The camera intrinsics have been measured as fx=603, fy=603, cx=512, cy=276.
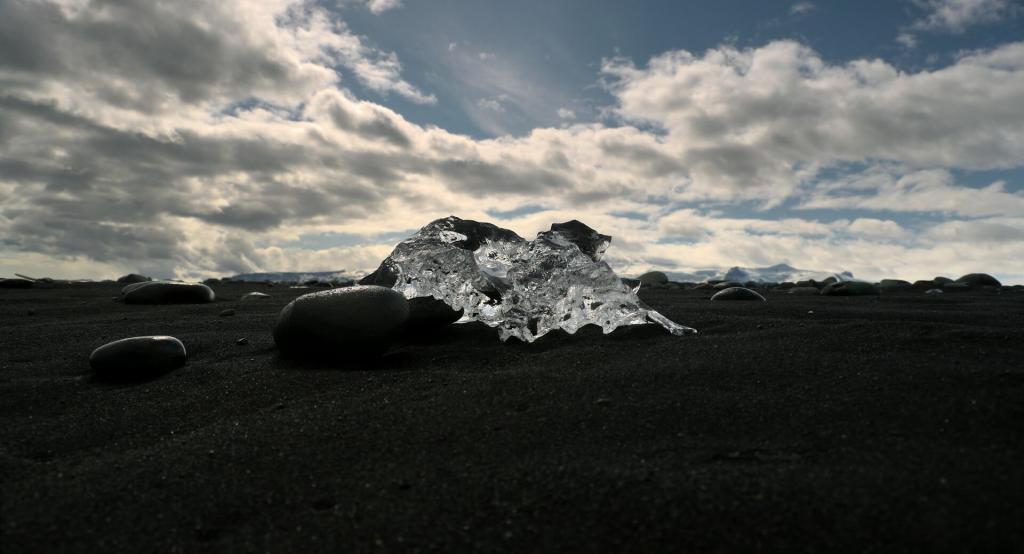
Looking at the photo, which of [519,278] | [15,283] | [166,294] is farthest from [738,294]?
[15,283]

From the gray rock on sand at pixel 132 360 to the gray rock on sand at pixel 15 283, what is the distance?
7601 mm

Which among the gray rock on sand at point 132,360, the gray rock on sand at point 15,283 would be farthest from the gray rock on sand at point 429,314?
the gray rock on sand at point 15,283

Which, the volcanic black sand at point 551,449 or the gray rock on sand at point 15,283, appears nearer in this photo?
the volcanic black sand at point 551,449

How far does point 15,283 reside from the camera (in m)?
8.78

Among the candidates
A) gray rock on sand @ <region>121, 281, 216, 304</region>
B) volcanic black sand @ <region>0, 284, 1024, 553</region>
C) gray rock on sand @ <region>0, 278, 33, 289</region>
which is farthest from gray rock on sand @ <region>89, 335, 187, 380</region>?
gray rock on sand @ <region>0, 278, 33, 289</region>

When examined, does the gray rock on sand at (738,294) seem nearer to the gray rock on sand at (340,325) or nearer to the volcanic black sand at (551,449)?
the volcanic black sand at (551,449)

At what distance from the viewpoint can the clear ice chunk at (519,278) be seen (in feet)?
11.3

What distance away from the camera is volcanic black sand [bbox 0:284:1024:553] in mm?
1408

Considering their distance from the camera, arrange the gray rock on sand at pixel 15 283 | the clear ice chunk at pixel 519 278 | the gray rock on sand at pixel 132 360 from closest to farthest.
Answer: the gray rock on sand at pixel 132 360
the clear ice chunk at pixel 519 278
the gray rock on sand at pixel 15 283

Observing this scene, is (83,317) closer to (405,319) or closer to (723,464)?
(405,319)

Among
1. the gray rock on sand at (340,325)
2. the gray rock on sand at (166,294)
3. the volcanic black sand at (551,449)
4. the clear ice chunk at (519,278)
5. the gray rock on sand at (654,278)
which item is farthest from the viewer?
the gray rock on sand at (654,278)

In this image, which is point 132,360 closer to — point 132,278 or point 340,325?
point 340,325

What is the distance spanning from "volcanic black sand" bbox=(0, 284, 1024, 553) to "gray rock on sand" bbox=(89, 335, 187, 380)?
14 centimetres

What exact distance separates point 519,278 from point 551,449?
1843 millimetres
